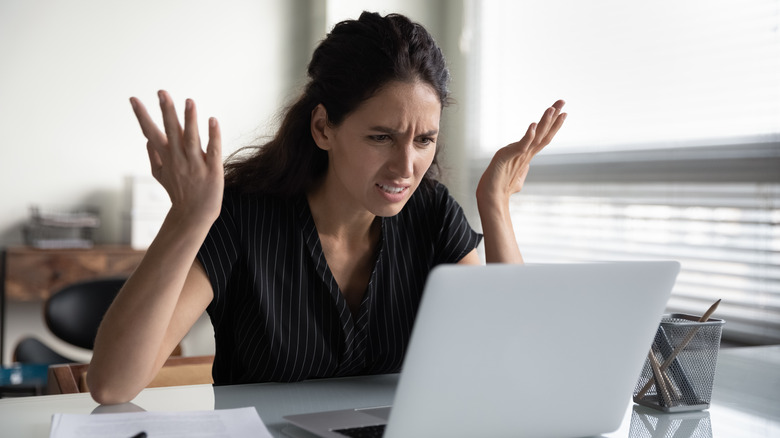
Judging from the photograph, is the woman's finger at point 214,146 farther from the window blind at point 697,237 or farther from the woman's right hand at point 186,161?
the window blind at point 697,237

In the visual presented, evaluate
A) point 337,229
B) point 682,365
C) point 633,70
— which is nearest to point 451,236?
point 337,229

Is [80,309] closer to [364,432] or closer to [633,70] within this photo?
[364,432]

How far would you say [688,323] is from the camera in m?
0.99

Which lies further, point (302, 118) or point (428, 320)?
point (302, 118)

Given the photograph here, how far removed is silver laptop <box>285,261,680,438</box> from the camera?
693 millimetres

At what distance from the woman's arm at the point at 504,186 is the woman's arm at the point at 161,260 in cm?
63

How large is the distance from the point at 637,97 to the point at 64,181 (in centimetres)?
256

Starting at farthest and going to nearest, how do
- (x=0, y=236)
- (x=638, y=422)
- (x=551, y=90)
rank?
(x=0, y=236), (x=551, y=90), (x=638, y=422)

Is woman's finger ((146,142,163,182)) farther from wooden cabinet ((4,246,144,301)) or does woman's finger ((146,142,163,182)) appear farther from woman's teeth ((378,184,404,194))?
wooden cabinet ((4,246,144,301))

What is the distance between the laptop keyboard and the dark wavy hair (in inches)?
23.7

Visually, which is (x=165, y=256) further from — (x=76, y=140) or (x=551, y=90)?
(x=76, y=140)

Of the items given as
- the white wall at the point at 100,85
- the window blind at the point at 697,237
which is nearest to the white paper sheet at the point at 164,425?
the window blind at the point at 697,237

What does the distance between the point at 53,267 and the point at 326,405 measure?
2.61 meters

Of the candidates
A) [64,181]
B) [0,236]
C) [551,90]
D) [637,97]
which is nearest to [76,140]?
[64,181]
